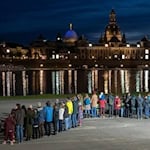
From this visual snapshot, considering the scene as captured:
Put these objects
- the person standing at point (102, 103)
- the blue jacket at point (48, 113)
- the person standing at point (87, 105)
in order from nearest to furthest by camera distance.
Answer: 1. the blue jacket at point (48, 113)
2. the person standing at point (87, 105)
3. the person standing at point (102, 103)

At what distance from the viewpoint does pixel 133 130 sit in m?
27.6

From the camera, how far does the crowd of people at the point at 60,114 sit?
24.0 metres

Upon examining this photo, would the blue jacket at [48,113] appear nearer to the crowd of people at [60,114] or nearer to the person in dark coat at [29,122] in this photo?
the crowd of people at [60,114]

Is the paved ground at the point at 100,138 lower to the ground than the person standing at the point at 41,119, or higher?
lower

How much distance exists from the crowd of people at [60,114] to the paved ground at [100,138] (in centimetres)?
44

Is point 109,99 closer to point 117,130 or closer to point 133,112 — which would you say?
point 133,112

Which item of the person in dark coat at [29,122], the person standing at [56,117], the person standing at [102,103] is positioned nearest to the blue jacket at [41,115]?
the person in dark coat at [29,122]

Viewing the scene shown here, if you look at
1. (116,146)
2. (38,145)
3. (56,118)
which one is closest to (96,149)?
(116,146)

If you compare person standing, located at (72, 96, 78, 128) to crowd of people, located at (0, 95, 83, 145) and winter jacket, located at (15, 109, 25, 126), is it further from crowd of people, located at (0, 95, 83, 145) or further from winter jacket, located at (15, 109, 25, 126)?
winter jacket, located at (15, 109, 25, 126)

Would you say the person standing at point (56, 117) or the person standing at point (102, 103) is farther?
the person standing at point (102, 103)

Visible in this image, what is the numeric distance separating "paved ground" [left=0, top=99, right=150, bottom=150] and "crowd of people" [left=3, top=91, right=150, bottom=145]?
44cm

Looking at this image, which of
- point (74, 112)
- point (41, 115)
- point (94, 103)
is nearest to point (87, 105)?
point (94, 103)

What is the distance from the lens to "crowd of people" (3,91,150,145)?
945 inches

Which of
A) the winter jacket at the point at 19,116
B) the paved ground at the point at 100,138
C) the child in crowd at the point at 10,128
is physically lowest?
the paved ground at the point at 100,138
